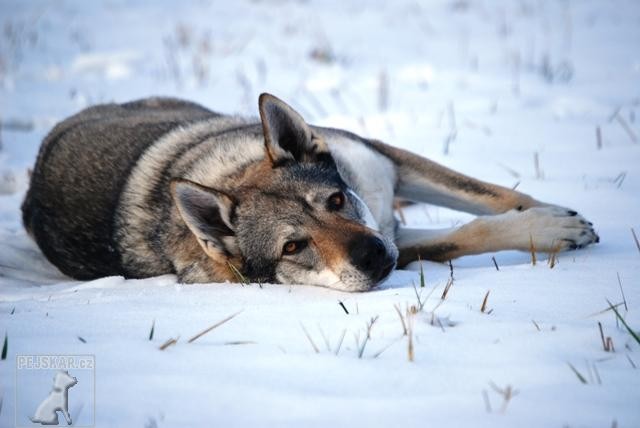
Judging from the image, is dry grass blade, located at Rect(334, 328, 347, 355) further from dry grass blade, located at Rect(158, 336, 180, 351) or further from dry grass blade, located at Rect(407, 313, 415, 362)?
dry grass blade, located at Rect(158, 336, 180, 351)

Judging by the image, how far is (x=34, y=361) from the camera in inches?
91.0

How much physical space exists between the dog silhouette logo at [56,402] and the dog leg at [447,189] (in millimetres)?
2644

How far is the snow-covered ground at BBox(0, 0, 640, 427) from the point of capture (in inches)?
77.4

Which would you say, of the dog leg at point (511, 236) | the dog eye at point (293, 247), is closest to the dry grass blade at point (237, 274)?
the dog eye at point (293, 247)

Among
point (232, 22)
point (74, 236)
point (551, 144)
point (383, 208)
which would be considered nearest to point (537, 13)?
point (232, 22)

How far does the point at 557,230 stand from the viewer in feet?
11.3

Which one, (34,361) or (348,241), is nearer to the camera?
(34,361)

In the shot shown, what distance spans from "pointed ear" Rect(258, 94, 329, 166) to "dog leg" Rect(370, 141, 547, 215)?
2.60 feet

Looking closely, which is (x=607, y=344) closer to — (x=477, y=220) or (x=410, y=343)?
(x=410, y=343)

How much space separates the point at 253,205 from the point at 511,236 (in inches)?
54.9

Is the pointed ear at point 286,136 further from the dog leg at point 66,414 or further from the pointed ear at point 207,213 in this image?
the dog leg at point 66,414

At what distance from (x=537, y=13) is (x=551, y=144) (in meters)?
6.76

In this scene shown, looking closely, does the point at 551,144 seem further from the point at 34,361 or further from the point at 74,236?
the point at 34,361

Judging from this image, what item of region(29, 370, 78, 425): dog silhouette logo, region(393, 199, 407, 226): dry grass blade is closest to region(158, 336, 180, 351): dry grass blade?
region(29, 370, 78, 425): dog silhouette logo
